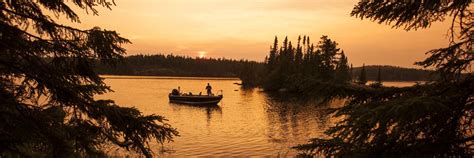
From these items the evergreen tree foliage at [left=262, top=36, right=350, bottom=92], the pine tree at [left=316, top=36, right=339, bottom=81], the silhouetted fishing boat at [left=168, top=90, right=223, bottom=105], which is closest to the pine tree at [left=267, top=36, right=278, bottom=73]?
the evergreen tree foliage at [left=262, top=36, right=350, bottom=92]

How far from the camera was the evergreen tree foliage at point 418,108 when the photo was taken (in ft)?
12.3

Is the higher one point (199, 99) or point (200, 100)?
point (199, 99)

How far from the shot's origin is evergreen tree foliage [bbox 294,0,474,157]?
375 centimetres

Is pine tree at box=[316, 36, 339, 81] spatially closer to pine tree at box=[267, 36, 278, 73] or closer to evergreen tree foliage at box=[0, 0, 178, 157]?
pine tree at box=[267, 36, 278, 73]

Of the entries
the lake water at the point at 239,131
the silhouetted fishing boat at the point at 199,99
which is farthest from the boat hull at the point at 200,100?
the lake water at the point at 239,131

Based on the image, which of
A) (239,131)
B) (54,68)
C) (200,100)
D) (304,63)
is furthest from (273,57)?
(54,68)

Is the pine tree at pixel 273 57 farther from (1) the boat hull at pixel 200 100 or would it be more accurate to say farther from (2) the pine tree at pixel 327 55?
(1) the boat hull at pixel 200 100

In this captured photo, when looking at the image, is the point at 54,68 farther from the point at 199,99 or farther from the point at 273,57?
the point at 273,57

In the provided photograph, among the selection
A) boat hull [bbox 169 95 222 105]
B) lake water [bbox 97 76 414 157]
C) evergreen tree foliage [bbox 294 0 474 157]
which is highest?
evergreen tree foliage [bbox 294 0 474 157]

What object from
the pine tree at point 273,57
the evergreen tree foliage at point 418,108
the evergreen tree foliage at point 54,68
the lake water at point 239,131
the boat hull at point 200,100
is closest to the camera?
the evergreen tree foliage at point 418,108

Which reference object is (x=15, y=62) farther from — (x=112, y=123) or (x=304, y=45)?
(x=304, y=45)

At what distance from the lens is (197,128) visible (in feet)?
101

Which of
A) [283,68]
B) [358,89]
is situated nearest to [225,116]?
[358,89]

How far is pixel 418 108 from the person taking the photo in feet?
11.3
